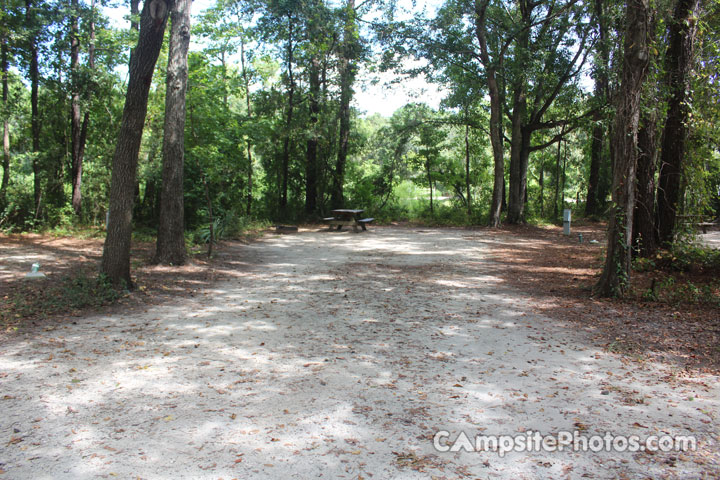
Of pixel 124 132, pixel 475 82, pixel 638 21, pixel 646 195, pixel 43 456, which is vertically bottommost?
pixel 43 456

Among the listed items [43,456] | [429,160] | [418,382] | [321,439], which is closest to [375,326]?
[418,382]

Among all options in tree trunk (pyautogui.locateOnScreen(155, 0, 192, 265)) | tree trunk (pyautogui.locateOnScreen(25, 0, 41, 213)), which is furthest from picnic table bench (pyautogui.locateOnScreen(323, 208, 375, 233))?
tree trunk (pyautogui.locateOnScreen(25, 0, 41, 213))

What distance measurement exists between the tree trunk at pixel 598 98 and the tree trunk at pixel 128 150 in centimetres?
839

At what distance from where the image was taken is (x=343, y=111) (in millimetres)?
20000

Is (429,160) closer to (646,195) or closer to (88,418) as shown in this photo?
(646,195)

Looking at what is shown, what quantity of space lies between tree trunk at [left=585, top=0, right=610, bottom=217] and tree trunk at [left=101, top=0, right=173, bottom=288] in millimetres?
8386

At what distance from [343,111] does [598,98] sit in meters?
9.52

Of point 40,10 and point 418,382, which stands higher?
point 40,10

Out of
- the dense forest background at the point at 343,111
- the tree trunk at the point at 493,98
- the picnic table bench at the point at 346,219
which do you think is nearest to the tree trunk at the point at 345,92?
the dense forest background at the point at 343,111

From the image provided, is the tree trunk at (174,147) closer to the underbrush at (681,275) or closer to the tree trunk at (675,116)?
the underbrush at (681,275)

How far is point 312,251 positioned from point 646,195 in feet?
23.3

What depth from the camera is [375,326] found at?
552 centimetres

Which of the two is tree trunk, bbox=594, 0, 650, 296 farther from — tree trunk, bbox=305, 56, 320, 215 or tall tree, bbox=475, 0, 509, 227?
tree trunk, bbox=305, 56, 320, 215

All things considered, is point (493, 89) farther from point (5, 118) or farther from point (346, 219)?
point (5, 118)
